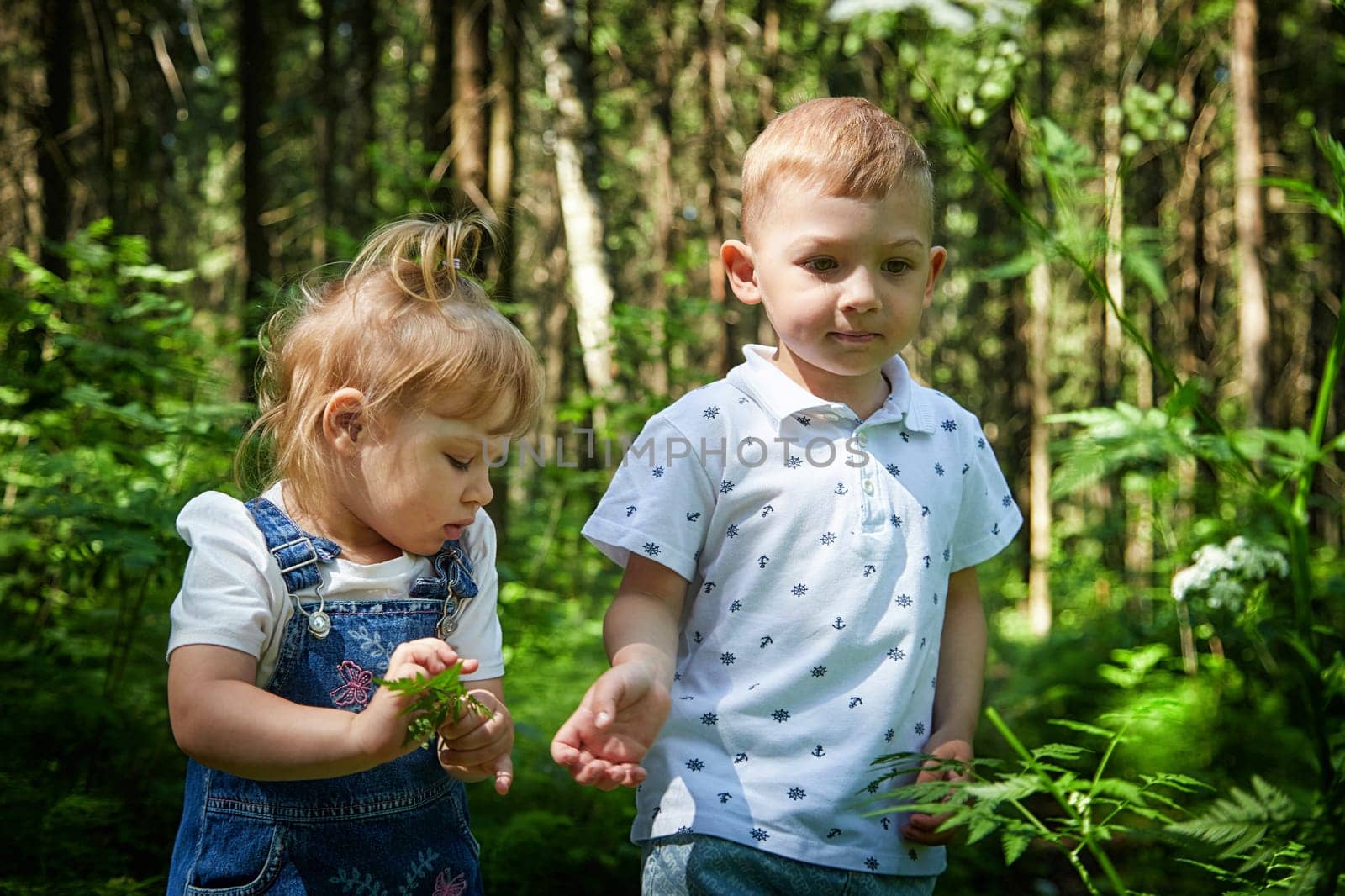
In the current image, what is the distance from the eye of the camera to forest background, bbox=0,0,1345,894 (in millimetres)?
2180

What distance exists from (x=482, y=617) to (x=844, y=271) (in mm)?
854

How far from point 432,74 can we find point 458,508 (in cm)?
581

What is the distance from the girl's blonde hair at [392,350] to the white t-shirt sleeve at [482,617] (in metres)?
0.21

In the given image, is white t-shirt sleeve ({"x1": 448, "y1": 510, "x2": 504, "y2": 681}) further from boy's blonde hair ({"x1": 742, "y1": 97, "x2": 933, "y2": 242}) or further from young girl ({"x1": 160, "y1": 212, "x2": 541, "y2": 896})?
boy's blonde hair ({"x1": 742, "y1": 97, "x2": 933, "y2": 242})

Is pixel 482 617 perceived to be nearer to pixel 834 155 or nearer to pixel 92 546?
pixel 834 155

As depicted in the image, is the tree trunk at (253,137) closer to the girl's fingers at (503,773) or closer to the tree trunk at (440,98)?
the tree trunk at (440,98)

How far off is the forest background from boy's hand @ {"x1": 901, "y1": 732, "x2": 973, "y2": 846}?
0.45 ft

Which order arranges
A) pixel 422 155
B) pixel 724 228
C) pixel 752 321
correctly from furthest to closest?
pixel 752 321 < pixel 724 228 < pixel 422 155

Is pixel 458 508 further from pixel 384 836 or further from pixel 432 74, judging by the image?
pixel 432 74

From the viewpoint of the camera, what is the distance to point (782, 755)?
187cm

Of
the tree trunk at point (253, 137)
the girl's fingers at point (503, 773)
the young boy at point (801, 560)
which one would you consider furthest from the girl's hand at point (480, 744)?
the tree trunk at point (253, 137)

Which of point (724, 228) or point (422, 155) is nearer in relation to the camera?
point (422, 155)

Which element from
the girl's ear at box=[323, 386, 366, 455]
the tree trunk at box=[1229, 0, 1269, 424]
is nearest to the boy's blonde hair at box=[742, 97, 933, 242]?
the girl's ear at box=[323, 386, 366, 455]

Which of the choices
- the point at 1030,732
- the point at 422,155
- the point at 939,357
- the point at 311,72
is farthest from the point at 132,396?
the point at 939,357
